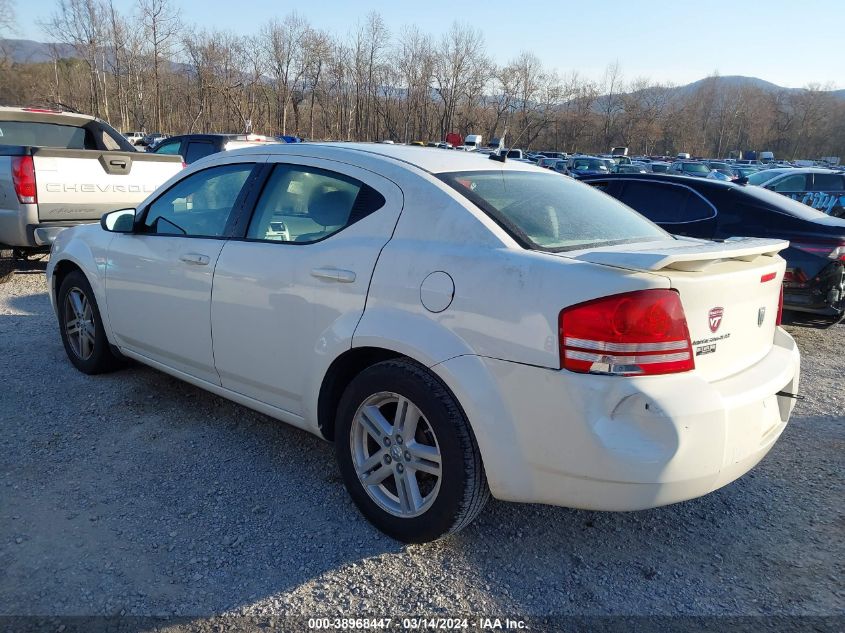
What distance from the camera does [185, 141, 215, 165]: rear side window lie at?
1278 cm

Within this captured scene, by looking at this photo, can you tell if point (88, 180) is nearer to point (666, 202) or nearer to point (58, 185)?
point (58, 185)

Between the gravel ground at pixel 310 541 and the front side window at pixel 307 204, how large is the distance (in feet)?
4.16

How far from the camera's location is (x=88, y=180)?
6664 millimetres

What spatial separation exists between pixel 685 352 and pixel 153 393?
3510 millimetres

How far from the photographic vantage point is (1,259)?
859 cm

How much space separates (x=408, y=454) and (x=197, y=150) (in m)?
11.9

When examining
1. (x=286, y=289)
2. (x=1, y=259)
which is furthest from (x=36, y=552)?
(x=1, y=259)

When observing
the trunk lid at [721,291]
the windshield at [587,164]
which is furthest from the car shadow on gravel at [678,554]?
the windshield at [587,164]

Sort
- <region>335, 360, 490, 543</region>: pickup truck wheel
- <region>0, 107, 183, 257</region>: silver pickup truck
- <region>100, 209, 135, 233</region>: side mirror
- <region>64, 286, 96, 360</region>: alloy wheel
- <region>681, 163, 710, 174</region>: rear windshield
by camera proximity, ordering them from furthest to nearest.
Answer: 1. <region>681, 163, 710, 174</region>: rear windshield
2. <region>0, 107, 183, 257</region>: silver pickup truck
3. <region>64, 286, 96, 360</region>: alloy wheel
4. <region>100, 209, 135, 233</region>: side mirror
5. <region>335, 360, 490, 543</region>: pickup truck wheel

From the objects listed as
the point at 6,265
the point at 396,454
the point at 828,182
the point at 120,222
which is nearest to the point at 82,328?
the point at 120,222

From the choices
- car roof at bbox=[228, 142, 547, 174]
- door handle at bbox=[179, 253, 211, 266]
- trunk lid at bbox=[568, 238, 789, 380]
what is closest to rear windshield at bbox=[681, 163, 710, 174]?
car roof at bbox=[228, 142, 547, 174]

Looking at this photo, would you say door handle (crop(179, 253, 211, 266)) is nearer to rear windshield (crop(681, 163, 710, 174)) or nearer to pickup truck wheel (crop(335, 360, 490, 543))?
pickup truck wheel (crop(335, 360, 490, 543))

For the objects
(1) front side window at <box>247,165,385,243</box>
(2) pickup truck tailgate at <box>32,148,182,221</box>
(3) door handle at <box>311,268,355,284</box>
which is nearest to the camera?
(3) door handle at <box>311,268,355,284</box>

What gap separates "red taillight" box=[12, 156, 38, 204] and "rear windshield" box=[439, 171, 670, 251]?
5206mm
